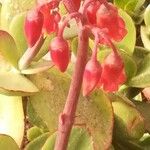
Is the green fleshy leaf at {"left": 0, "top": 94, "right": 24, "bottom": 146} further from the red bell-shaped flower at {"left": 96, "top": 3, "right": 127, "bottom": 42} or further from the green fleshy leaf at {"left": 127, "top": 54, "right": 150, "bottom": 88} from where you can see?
the red bell-shaped flower at {"left": 96, "top": 3, "right": 127, "bottom": 42}

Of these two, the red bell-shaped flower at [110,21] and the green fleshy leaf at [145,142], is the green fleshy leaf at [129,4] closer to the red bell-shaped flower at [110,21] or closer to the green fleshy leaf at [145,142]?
the green fleshy leaf at [145,142]

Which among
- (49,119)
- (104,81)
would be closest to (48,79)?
(49,119)

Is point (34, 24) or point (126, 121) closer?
point (34, 24)

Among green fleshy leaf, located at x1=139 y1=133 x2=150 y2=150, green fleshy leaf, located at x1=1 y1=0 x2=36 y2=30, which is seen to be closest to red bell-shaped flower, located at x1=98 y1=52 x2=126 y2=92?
green fleshy leaf, located at x1=139 y1=133 x2=150 y2=150

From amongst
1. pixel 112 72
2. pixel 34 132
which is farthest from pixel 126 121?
pixel 112 72

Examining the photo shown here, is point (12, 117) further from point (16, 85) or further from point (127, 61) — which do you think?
point (127, 61)

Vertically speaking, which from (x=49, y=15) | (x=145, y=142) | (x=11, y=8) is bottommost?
(x=145, y=142)
